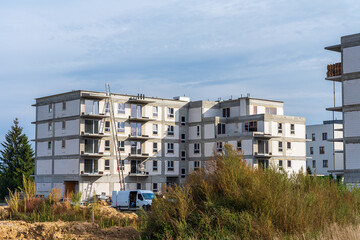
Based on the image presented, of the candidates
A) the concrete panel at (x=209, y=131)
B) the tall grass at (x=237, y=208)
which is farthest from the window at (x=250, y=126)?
the tall grass at (x=237, y=208)

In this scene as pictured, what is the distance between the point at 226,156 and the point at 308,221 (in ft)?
10.9

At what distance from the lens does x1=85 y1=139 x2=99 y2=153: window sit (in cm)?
7219

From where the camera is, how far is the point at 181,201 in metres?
17.4

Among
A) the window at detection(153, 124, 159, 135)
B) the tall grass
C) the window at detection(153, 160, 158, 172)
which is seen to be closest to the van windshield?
the window at detection(153, 160, 158, 172)

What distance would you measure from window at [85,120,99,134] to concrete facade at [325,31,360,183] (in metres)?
33.5

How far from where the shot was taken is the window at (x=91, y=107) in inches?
2830

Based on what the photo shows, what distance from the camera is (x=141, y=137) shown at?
75.8m

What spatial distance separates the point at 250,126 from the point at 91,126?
71.8ft

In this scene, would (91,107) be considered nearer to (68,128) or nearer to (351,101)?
(68,128)

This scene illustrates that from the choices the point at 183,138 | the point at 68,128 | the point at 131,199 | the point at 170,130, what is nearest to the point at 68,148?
the point at 68,128

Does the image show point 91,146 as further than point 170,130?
No

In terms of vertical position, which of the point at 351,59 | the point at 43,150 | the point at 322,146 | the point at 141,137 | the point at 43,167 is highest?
the point at 351,59

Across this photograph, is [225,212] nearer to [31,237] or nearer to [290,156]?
[31,237]

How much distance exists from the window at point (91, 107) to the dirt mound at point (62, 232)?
49.5 m
